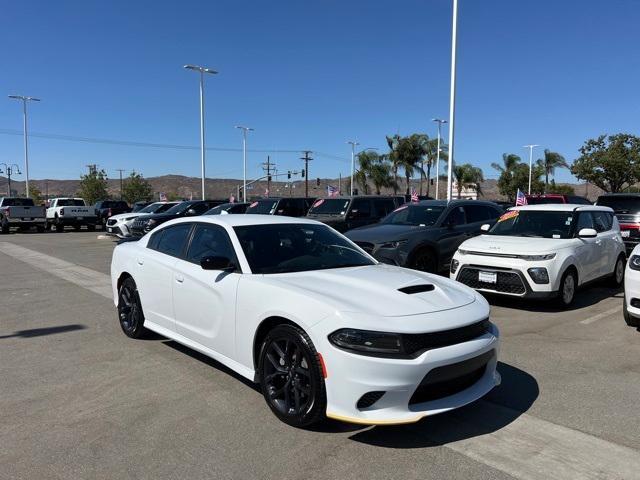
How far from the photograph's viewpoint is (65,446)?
3533 millimetres

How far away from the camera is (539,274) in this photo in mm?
7285

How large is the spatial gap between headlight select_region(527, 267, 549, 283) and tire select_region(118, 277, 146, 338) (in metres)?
5.25

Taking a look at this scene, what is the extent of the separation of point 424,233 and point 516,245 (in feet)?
7.14

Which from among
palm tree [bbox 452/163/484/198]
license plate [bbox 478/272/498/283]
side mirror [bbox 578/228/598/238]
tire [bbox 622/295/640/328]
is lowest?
tire [bbox 622/295/640/328]

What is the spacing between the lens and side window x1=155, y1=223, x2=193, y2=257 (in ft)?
17.7

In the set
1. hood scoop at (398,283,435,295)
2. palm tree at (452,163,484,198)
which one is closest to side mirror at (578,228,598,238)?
hood scoop at (398,283,435,295)

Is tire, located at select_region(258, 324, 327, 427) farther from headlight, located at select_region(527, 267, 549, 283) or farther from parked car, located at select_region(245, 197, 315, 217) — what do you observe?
parked car, located at select_region(245, 197, 315, 217)

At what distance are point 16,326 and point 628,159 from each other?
154 ft

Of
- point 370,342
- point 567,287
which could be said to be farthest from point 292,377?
point 567,287

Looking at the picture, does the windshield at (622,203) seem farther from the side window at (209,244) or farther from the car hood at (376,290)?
the side window at (209,244)

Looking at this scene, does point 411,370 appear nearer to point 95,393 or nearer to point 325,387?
point 325,387

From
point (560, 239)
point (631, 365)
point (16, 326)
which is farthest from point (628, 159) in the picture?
point (16, 326)

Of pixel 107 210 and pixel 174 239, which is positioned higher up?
pixel 174 239

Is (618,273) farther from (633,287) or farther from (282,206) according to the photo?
(282,206)
